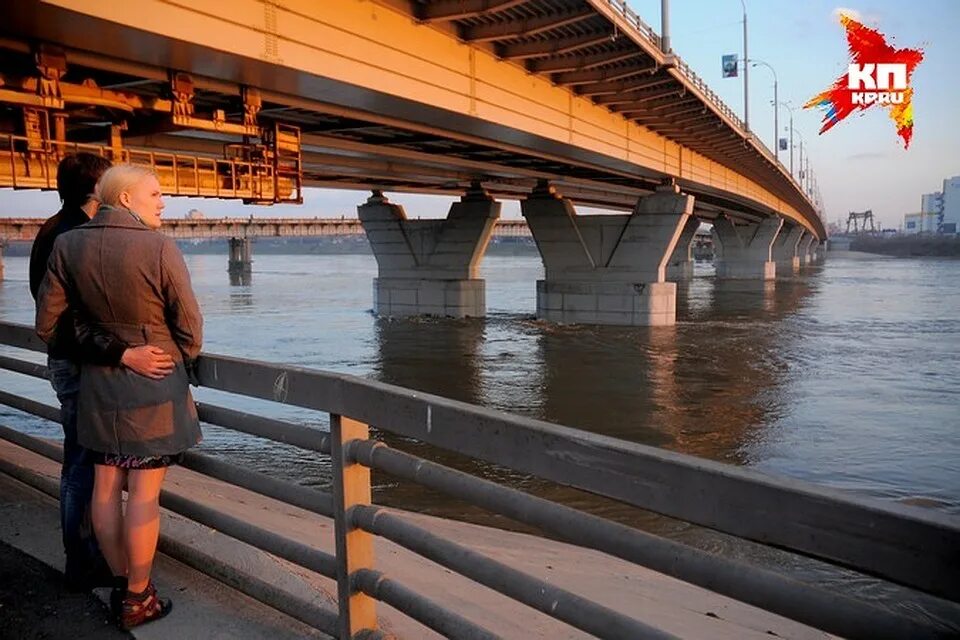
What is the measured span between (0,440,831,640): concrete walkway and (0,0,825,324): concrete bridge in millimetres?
→ 5671

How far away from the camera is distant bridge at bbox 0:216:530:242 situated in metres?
41.8

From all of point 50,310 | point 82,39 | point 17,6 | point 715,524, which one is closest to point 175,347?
point 50,310

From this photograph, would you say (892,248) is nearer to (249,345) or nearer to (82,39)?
(249,345)

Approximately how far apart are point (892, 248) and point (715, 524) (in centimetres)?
15773

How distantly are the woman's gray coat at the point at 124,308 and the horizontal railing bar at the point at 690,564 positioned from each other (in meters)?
1.07

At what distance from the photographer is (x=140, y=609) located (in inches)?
125

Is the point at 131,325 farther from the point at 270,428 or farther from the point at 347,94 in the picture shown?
the point at 347,94

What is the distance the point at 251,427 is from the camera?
3.15m

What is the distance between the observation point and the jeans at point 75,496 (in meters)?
3.54

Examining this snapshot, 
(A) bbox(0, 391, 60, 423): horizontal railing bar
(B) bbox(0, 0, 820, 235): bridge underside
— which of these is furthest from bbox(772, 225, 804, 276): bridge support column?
(A) bbox(0, 391, 60, 423): horizontal railing bar

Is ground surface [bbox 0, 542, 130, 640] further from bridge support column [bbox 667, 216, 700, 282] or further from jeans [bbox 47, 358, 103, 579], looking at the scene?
bridge support column [bbox 667, 216, 700, 282]

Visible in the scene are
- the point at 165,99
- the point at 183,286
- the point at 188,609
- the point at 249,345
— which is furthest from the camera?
the point at 249,345

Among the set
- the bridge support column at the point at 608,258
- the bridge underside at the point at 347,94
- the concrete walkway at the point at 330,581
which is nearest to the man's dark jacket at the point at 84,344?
the concrete walkway at the point at 330,581

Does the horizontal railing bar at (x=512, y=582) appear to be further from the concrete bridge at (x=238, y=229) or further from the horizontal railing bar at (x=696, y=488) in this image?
the concrete bridge at (x=238, y=229)
